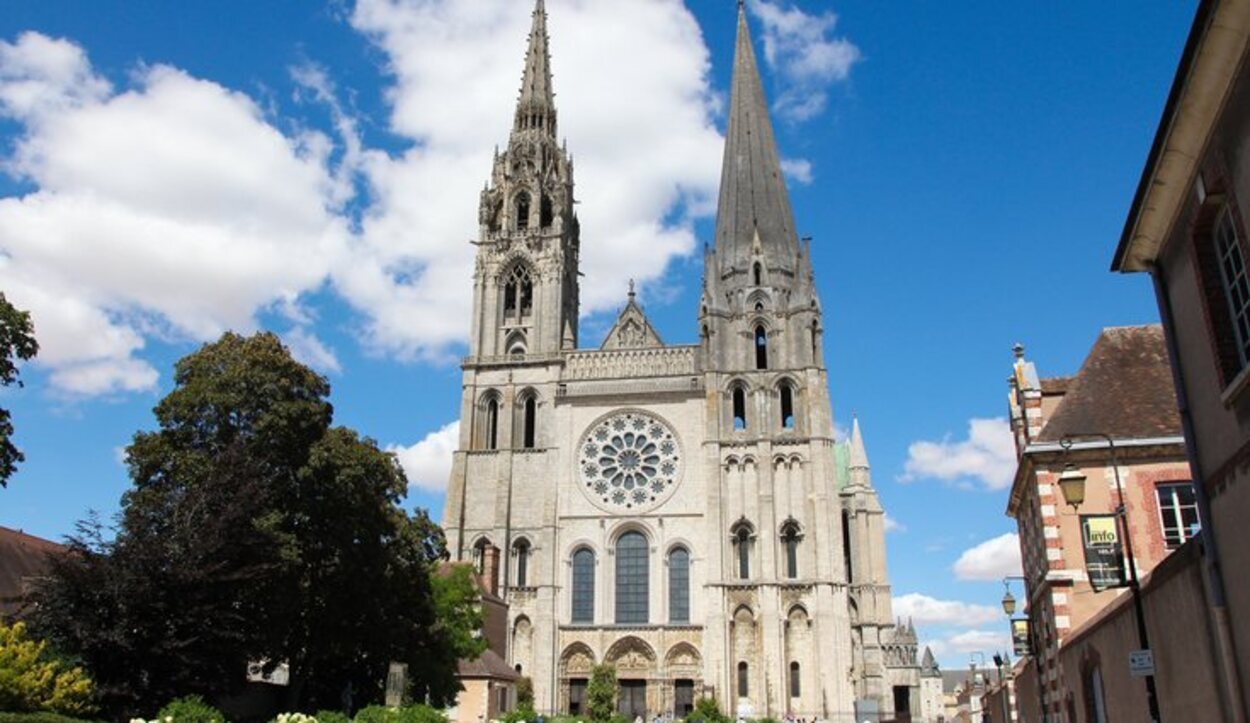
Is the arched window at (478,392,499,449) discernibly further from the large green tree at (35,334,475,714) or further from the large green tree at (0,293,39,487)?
the large green tree at (0,293,39,487)

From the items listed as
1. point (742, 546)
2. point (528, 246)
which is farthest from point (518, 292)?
point (742, 546)

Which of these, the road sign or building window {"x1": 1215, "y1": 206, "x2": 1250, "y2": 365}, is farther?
the road sign

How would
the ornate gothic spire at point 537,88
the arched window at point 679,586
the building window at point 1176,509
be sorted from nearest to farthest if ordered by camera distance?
1. the building window at point 1176,509
2. the arched window at point 679,586
3. the ornate gothic spire at point 537,88

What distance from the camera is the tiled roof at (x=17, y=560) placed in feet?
96.2

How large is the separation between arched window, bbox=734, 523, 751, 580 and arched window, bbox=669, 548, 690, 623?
2.40 metres

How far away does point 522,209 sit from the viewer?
2249 inches

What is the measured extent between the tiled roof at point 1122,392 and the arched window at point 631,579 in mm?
29952

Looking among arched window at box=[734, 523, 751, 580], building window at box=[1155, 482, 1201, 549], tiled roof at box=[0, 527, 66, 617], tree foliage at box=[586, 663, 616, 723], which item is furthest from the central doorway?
building window at box=[1155, 482, 1201, 549]

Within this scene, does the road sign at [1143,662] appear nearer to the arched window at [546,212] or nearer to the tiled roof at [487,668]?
the tiled roof at [487,668]

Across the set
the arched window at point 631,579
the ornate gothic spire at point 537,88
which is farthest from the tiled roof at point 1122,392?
the ornate gothic spire at point 537,88

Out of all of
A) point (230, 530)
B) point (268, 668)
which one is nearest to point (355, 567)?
point (268, 668)

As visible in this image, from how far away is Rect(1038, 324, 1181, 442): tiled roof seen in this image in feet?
62.2

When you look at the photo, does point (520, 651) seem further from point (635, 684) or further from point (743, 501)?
point (743, 501)

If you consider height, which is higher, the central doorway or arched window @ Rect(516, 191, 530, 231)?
arched window @ Rect(516, 191, 530, 231)
